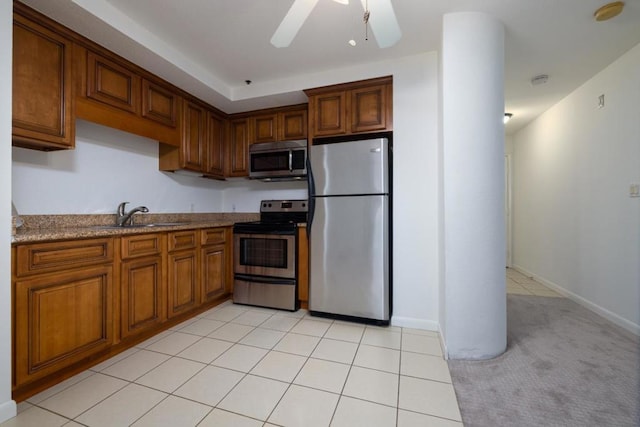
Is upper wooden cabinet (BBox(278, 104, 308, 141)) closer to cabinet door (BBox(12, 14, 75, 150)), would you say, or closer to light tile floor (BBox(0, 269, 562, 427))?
cabinet door (BBox(12, 14, 75, 150))

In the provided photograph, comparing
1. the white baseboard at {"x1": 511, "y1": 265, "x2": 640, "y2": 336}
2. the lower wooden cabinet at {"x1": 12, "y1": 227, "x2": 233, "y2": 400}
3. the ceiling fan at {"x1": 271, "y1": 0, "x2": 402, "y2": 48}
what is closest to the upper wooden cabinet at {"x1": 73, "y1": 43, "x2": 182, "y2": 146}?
the lower wooden cabinet at {"x1": 12, "y1": 227, "x2": 233, "y2": 400}

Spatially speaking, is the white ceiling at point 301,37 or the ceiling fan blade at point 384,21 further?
the white ceiling at point 301,37

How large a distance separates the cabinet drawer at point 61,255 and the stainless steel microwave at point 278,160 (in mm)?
1753

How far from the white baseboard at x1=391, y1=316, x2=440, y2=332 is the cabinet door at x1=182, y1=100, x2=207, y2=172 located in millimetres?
2605

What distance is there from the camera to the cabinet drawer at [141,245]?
2.00 meters

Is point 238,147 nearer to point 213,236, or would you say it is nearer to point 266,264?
point 213,236

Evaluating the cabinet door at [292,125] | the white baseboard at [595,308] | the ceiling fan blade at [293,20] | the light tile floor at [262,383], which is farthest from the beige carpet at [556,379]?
the cabinet door at [292,125]

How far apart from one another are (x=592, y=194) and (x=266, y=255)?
341 centimetres

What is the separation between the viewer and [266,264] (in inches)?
116

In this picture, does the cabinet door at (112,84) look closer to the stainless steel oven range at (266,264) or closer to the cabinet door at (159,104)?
the cabinet door at (159,104)

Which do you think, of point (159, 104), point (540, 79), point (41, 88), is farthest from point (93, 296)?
point (540, 79)

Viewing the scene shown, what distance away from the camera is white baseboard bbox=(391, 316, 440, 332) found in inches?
94.7

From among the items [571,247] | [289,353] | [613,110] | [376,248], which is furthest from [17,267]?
[571,247]

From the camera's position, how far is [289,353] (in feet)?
6.59
